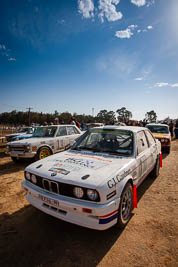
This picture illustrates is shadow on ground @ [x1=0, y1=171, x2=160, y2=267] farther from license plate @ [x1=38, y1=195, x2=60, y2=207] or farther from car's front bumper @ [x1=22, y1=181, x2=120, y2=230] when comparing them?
license plate @ [x1=38, y1=195, x2=60, y2=207]

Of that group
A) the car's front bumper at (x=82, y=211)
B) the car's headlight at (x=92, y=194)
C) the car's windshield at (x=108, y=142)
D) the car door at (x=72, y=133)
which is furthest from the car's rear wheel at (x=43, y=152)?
the car's headlight at (x=92, y=194)

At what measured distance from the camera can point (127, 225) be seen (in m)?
2.46

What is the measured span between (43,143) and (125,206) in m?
4.26

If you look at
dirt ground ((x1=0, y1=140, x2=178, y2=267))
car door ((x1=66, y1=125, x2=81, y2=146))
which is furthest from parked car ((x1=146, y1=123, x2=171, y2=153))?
dirt ground ((x1=0, y1=140, x2=178, y2=267))

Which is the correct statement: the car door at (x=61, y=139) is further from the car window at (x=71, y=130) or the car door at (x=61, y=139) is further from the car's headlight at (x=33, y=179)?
the car's headlight at (x=33, y=179)

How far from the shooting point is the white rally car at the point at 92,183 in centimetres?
190

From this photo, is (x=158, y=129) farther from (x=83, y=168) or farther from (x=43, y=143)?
(x=83, y=168)

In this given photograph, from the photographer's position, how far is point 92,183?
193 centimetres

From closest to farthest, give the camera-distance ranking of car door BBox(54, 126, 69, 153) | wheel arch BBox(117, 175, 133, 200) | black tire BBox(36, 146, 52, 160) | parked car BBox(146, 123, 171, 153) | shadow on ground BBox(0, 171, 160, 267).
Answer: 1. shadow on ground BBox(0, 171, 160, 267)
2. wheel arch BBox(117, 175, 133, 200)
3. black tire BBox(36, 146, 52, 160)
4. car door BBox(54, 126, 69, 153)
5. parked car BBox(146, 123, 171, 153)

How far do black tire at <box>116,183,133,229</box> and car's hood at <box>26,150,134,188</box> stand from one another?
388mm

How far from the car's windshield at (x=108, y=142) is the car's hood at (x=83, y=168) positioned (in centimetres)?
22

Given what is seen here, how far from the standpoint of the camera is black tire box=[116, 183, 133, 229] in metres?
2.20

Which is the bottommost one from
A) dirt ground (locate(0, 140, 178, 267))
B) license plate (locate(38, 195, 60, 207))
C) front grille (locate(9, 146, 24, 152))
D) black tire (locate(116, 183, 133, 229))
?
dirt ground (locate(0, 140, 178, 267))

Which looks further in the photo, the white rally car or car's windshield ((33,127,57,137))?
car's windshield ((33,127,57,137))
